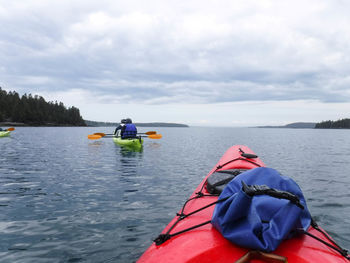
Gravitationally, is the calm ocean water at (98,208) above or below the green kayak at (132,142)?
below

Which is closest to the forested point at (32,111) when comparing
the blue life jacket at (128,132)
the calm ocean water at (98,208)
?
the blue life jacket at (128,132)

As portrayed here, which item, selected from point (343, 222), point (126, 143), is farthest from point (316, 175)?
point (126, 143)

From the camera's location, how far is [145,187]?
29.1 ft

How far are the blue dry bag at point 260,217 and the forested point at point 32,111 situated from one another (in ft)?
359

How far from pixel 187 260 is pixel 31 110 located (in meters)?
119

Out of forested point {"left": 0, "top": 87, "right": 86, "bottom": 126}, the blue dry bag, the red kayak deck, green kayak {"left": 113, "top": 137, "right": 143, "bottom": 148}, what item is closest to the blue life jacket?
green kayak {"left": 113, "top": 137, "right": 143, "bottom": 148}

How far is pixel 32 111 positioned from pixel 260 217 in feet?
390

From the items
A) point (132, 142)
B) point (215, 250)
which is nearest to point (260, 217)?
point (215, 250)

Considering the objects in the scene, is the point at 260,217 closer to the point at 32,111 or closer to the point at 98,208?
the point at 98,208

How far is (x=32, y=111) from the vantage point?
10312 cm

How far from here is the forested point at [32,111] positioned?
9612cm

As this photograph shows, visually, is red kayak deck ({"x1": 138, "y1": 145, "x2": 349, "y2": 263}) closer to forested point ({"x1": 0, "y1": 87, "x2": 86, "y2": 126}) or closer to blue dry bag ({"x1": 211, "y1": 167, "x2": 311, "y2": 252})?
blue dry bag ({"x1": 211, "y1": 167, "x2": 311, "y2": 252})

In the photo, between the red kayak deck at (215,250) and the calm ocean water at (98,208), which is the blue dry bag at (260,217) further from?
the calm ocean water at (98,208)

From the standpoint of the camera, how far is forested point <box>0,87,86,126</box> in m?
96.1
